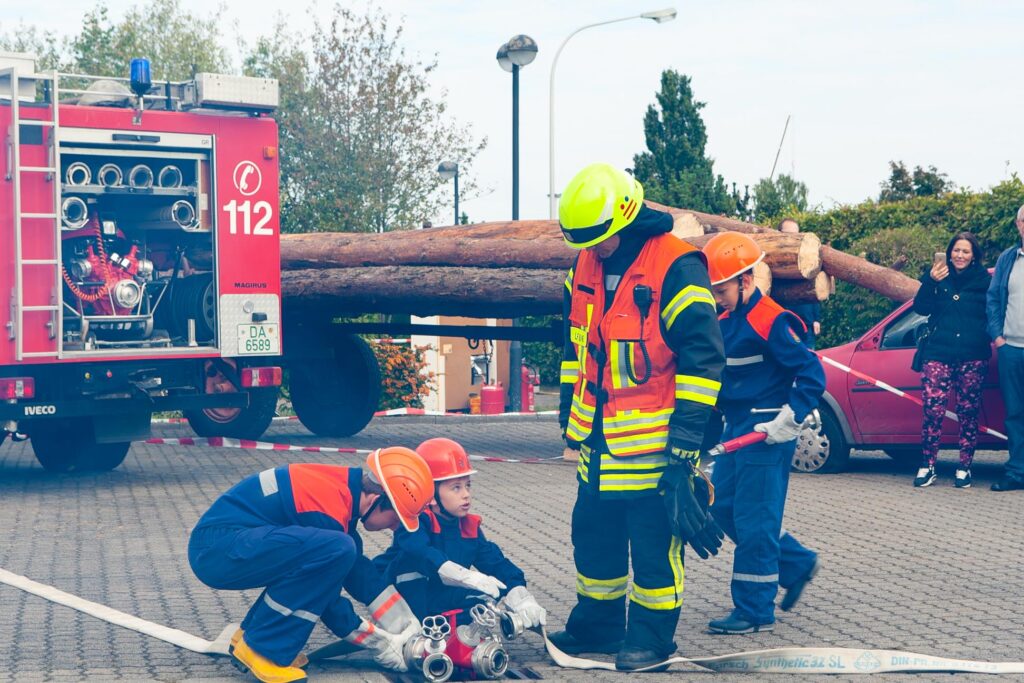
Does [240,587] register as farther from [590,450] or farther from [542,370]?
[542,370]

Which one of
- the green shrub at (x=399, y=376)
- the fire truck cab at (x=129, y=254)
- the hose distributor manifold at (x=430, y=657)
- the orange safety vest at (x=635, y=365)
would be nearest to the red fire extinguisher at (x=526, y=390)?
the green shrub at (x=399, y=376)

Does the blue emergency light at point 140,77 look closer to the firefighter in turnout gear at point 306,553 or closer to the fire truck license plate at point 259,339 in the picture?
the fire truck license plate at point 259,339

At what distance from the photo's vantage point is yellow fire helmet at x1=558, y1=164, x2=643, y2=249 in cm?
575

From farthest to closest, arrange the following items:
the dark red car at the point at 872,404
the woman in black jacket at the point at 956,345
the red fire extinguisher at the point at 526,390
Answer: the red fire extinguisher at the point at 526,390
the dark red car at the point at 872,404
the woman in black jacket at the point at 956,345

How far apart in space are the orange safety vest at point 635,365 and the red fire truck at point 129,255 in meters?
6.22

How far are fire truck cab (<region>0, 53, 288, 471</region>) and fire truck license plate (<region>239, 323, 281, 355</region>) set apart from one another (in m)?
0.01

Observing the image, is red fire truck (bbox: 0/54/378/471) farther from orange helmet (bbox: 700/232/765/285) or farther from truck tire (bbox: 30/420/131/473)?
orange helmet (bbox: 700/232/765/285)

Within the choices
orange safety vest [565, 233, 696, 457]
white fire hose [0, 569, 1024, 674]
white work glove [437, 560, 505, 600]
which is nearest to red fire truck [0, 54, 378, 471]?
white work glove [437, 560, 505, 600]

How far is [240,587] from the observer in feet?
18.3

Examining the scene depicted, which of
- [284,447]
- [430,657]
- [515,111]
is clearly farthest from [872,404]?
[515,111]

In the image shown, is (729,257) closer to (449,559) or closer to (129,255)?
(449,559)

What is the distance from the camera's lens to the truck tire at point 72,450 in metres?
12.4

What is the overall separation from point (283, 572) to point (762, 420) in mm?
2346

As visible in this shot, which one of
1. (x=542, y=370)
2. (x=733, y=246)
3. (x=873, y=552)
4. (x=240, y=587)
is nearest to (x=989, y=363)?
(x=873, y=552)
